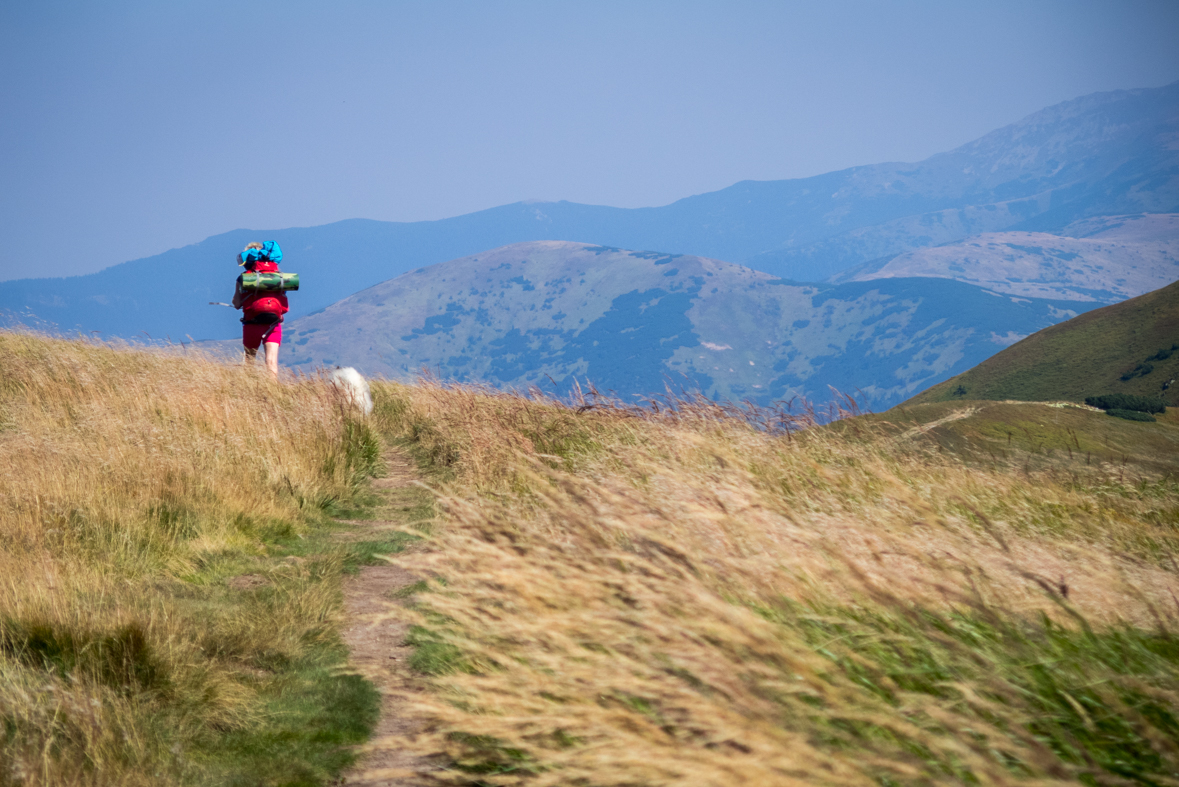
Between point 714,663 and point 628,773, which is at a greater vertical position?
point 714,663

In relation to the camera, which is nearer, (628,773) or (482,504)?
(628,773)

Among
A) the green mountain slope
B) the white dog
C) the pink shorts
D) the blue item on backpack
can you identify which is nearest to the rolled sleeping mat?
the blue item on backpack

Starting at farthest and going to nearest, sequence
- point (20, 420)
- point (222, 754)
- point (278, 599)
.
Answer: point (20, 420), point (278, 599), point (222, 754)

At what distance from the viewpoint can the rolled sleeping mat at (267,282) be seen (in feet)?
A: 34.5

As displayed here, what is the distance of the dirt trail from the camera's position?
276cm

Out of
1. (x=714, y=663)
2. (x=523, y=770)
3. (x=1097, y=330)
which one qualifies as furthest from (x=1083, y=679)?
(x=1097, y=330)

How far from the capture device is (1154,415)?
902 cm

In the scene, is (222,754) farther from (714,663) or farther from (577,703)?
(714,663)

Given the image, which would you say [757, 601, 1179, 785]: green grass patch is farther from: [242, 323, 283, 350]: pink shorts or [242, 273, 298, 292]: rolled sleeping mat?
[242, 323, 283, 350]: pink shorts

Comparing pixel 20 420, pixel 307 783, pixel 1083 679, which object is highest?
pixel 20 420

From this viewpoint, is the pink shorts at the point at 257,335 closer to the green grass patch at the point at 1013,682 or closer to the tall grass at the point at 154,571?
the tall grass at the point at 154,571

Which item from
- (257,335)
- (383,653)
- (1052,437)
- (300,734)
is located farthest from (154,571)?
(1052,437)

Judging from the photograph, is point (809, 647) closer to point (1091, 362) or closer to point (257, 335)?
point (257, 335)

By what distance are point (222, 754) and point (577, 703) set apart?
57.7 inches
